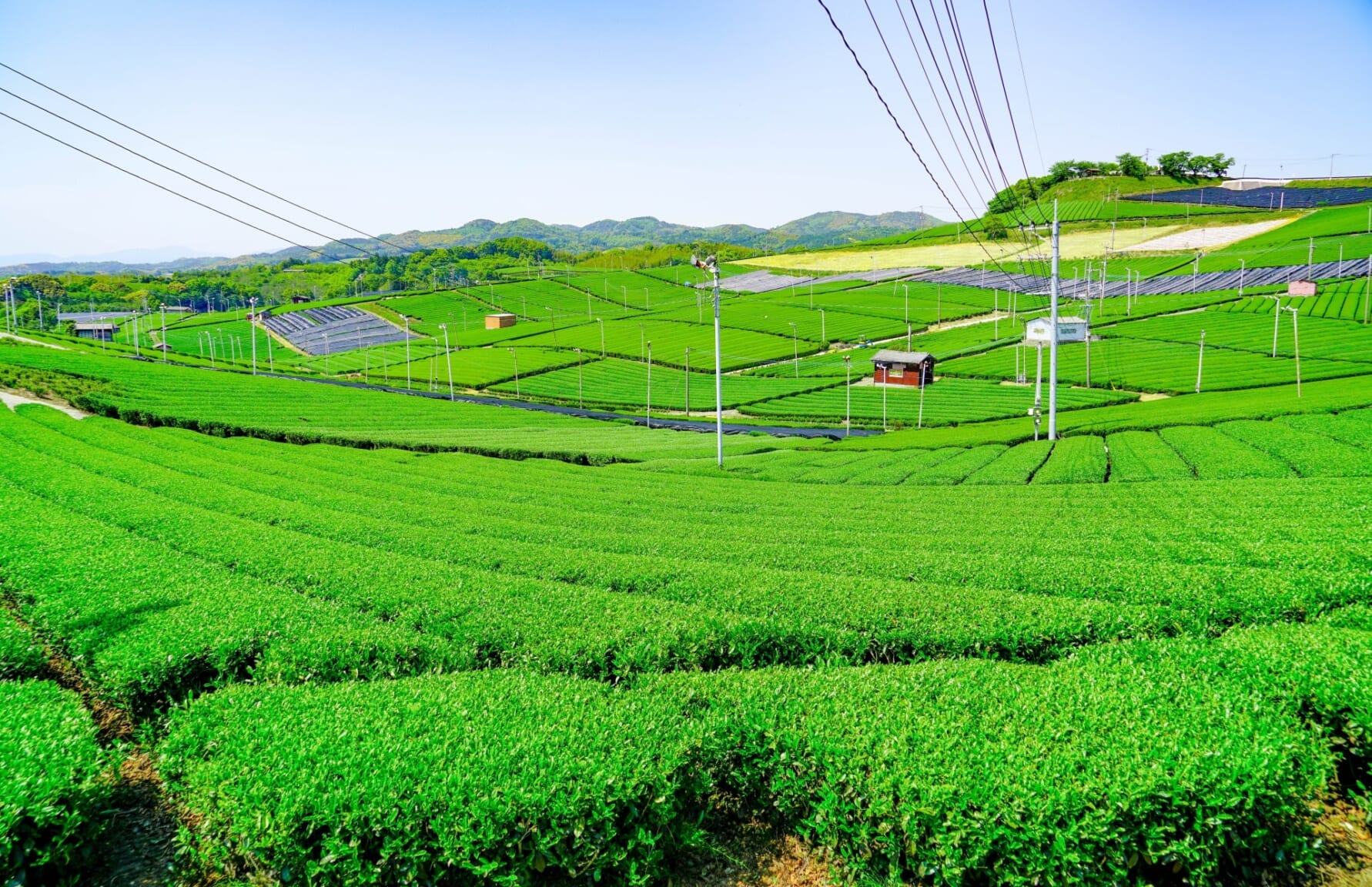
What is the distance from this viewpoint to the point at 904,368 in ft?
286

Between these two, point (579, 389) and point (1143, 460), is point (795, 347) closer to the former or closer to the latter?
point (579, 389)

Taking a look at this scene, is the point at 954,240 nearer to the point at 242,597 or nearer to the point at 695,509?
the point at 695,509

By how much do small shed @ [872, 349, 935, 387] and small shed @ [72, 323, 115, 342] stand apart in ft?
468

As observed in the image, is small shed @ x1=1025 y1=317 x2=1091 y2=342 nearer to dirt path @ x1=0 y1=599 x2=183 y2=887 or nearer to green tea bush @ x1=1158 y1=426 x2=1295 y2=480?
green tea bush @ x1=1158 y1=426 x2=1295 y2=480

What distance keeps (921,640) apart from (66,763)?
37.3ft

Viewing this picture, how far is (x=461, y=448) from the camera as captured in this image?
5300 cm

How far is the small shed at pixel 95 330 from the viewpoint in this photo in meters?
149

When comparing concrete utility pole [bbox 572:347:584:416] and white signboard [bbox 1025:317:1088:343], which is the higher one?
white signboard [bbox 1025:317:1088:343]

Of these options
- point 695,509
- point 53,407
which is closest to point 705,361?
point 53,407

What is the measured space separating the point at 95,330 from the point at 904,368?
153 metres

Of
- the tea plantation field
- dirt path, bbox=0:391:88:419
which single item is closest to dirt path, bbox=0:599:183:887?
the tea plantation field

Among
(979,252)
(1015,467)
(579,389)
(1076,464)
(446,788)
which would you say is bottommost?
(579,389)

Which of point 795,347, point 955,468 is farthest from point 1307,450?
point 795,347

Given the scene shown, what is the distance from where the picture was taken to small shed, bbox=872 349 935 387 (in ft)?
283
